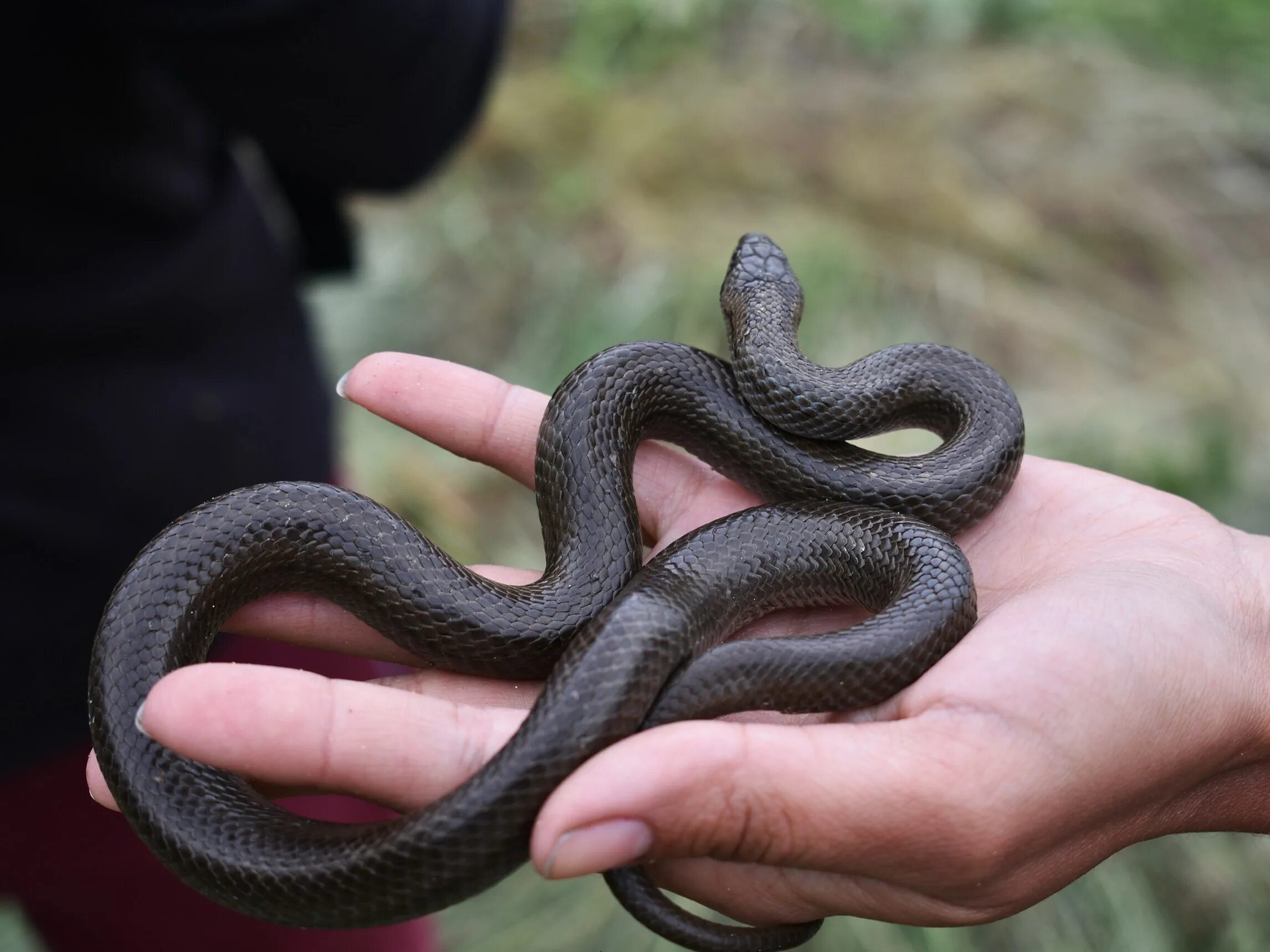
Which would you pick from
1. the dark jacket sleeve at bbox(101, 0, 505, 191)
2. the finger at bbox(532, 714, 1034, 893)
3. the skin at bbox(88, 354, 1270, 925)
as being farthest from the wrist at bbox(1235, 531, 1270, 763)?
the dark jacket sleeve at bbox(101, 0, 505, 191)

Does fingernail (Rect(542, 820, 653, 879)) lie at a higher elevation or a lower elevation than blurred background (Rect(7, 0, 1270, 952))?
higher

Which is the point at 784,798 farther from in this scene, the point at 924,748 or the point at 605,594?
the point at 605,594

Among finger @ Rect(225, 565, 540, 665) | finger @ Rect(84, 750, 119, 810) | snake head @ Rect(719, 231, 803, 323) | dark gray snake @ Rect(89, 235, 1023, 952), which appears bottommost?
finger @ Rect(84, 750, 119, 810)

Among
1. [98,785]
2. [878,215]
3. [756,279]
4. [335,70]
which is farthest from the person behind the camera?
[878,215]

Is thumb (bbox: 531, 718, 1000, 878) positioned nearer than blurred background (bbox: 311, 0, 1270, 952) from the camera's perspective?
Yes

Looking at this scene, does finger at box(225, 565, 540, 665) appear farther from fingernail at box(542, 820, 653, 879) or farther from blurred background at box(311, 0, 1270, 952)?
blurred background at box(311, 0, 1270, 952)

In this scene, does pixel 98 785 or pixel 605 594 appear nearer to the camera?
pixel 98 785

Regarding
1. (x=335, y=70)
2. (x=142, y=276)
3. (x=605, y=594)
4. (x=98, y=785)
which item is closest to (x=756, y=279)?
(x=605, y=594)
